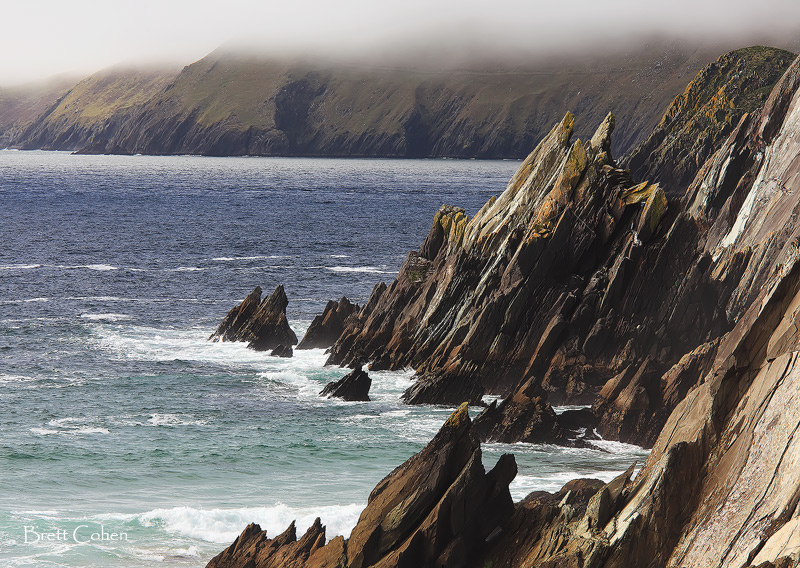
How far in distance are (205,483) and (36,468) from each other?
7161mm

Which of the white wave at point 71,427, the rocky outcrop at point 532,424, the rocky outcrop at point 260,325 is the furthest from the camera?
the rocky outcrop at point 260,325

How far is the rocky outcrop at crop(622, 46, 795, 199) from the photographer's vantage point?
114000mm

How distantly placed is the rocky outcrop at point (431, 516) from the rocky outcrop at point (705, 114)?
318ft

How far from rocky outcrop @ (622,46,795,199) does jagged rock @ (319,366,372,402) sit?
78.3m

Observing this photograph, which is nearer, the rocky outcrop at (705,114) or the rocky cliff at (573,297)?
the rocky cliff at (573,297)

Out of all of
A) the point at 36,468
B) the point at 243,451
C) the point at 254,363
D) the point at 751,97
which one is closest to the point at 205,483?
the point at 243,451

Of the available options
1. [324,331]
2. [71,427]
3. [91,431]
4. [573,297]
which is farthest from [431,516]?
[324,331]

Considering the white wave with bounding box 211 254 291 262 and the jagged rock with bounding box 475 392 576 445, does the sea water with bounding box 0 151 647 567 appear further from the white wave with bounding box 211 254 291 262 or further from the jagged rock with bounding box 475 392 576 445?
the jagged rock with bounding box 475 392 576 445

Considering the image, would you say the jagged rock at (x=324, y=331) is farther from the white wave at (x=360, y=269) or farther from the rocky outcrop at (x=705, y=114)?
the rocky outcrop at (x=705, y=114)

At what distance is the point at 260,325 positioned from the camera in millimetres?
55750

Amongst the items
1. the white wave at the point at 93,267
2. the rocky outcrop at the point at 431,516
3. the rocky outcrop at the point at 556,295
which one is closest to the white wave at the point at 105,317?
the rocky outcrop at the point at 556,295

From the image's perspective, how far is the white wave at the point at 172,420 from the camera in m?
40.5

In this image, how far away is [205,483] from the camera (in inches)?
1297

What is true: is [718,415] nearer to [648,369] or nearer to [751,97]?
[648,369]
